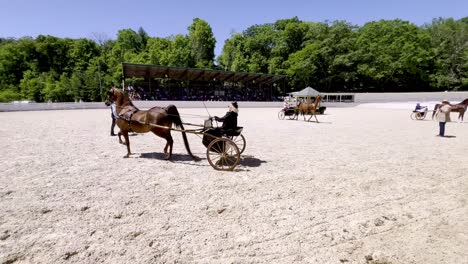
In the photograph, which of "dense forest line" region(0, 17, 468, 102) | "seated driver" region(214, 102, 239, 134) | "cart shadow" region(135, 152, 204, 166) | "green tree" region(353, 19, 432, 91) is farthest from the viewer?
"dense forest line" region(0, 17, 468, 102)

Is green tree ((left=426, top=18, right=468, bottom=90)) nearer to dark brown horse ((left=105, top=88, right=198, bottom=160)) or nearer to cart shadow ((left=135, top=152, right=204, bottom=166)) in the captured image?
cart shadow ((left=135, top=152, right=204, bottom=166))

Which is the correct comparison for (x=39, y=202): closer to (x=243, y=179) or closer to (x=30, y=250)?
(x=30, y=250)

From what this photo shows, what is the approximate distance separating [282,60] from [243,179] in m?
54.9

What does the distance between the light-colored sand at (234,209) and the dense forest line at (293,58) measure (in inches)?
1884

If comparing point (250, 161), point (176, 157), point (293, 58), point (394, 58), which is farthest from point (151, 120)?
point (394, 58)

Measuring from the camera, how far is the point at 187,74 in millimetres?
38188

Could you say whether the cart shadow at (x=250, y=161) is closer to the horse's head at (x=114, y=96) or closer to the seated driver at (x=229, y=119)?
the seated driver at (x=229, y=119)

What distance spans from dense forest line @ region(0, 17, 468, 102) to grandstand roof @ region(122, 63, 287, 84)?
39.5ft

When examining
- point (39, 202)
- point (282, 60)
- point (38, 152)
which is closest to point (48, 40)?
point (282, 60)

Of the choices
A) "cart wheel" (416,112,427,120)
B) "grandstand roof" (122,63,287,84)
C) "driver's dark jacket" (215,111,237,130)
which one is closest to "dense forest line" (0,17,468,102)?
"grandstand roof" (122,63,287,84)

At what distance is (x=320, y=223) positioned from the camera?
3592 mm

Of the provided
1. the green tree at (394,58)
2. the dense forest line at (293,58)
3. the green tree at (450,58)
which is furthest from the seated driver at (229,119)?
the green tree at (450,58)

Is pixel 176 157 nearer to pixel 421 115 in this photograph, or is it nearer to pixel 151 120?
pixel 151 120

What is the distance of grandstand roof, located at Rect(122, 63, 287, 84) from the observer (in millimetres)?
32919
